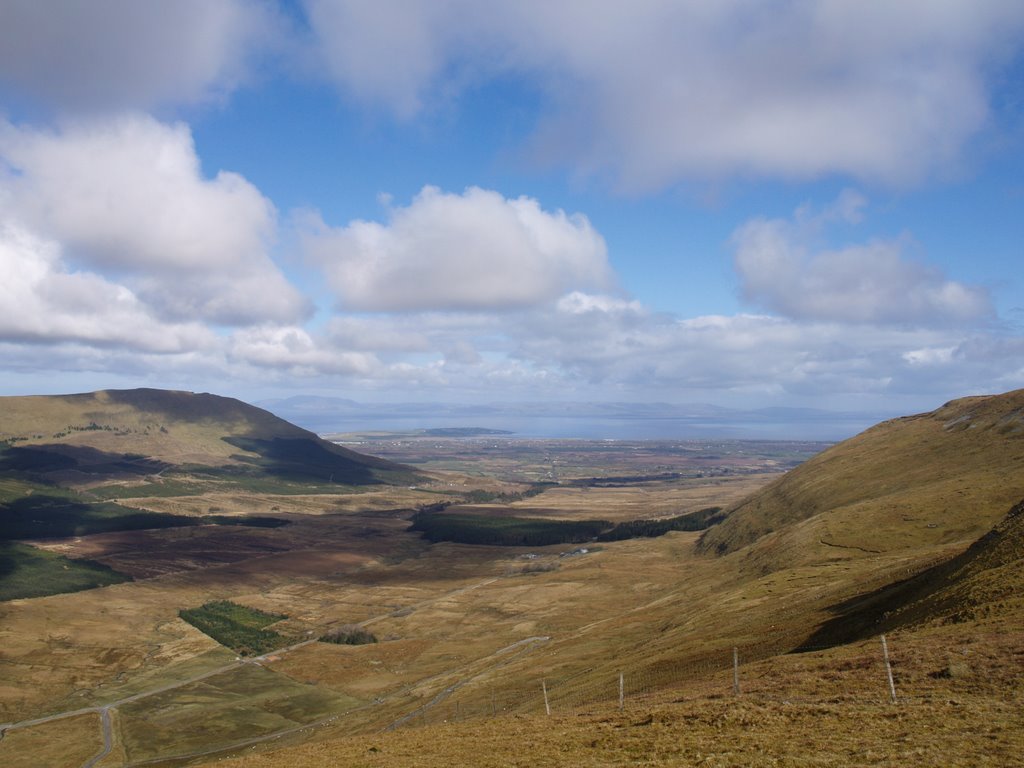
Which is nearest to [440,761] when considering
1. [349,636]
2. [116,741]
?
[116,741]

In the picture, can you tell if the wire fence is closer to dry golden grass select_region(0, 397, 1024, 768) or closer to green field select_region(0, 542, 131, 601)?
dry golden grass select_region(0, 397, 1024, 768)

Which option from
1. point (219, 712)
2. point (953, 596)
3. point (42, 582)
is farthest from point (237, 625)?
point (953, 596)

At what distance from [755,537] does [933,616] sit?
12658 centimetres

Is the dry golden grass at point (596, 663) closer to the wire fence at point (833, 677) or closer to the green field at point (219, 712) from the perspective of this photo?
the wire fence at point (833, 677)

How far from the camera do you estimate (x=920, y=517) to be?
105 m

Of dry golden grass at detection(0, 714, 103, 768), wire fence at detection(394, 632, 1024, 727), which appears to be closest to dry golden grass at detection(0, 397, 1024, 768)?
wire fence at detection(394, 632, 1024, 727)

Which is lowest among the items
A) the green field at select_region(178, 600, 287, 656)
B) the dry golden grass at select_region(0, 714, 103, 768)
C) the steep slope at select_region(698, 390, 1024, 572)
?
the green field at select_region(178, 600, 287, 656)

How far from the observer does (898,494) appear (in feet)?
415

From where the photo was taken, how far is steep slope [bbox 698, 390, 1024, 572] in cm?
10112

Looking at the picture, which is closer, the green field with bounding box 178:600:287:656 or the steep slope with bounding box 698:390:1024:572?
the steep slope with bounding box 698:390:1024:572

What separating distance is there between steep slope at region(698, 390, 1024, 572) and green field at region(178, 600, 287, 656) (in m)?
99.1

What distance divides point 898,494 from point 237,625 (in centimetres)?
14176

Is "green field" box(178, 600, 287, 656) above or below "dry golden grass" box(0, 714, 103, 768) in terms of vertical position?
below

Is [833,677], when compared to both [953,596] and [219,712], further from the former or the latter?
[219,712]
